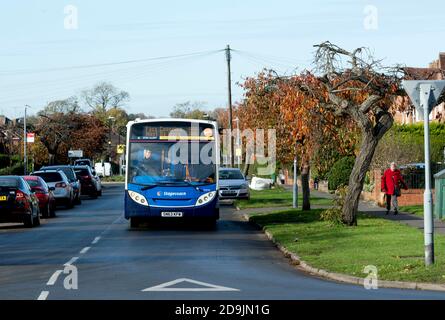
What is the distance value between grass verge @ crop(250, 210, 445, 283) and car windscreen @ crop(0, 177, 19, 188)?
24.2 feet

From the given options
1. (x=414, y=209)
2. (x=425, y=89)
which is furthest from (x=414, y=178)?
(x=425, y=89)

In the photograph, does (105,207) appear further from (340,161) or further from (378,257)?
(378,257)

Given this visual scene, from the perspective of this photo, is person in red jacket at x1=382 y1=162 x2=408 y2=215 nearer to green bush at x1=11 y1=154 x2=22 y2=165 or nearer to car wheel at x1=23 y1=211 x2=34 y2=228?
car wheel at x1=23 y1=211 x2=34 y2=228

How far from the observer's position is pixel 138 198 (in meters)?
26.3

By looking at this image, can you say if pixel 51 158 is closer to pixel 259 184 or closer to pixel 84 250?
pixel 259 184

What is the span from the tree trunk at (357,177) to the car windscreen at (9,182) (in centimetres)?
971

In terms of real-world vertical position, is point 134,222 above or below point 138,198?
below

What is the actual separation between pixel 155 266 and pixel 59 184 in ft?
75.9

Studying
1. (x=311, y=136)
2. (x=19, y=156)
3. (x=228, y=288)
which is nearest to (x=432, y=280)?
(x=228, y=288)

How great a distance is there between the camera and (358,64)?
2352 cm

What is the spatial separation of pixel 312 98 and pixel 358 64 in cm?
171

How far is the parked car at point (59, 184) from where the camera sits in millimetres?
39781

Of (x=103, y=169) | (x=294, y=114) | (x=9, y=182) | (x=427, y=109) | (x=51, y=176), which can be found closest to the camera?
(x=427, y=109)

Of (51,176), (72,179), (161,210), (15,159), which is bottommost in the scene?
(161,210)
